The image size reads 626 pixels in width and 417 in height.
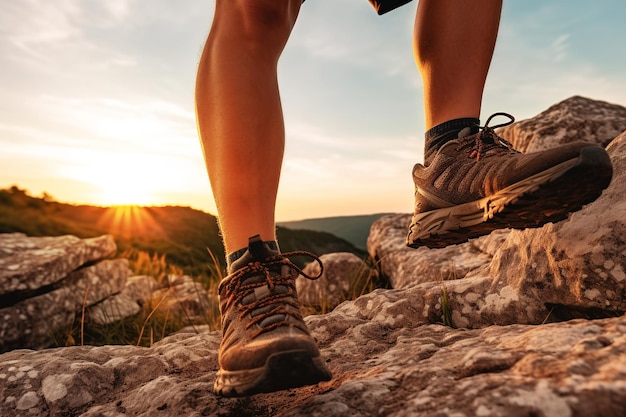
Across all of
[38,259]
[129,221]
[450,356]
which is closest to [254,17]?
[450,356]

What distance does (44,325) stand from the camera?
14.5ft

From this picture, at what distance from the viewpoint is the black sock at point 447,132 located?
1807 millimetres

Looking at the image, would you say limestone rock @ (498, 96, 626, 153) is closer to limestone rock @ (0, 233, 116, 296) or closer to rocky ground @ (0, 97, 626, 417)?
rocky ground @ (0, 97, 626, 417)

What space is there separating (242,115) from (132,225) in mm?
19400

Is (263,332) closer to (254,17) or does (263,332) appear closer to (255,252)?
(255,252)

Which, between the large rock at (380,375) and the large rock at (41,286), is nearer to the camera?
the large rock at (380,375)

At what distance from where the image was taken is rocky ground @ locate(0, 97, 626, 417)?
94cm

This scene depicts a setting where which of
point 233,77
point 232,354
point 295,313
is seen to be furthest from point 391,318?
point 233,77

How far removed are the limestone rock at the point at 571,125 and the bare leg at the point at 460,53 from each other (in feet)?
6.03

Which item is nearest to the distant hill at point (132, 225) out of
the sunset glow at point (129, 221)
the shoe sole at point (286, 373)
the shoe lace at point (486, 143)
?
the sunset glow at point (129, 221)

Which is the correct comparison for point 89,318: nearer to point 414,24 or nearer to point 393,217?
point 393,217

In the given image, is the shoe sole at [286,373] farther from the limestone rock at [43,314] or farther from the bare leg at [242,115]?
the limestone rock at [43,314]

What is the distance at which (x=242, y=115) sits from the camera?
4.78 ft

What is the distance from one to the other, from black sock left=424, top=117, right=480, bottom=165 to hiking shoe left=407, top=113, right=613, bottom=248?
5cm
